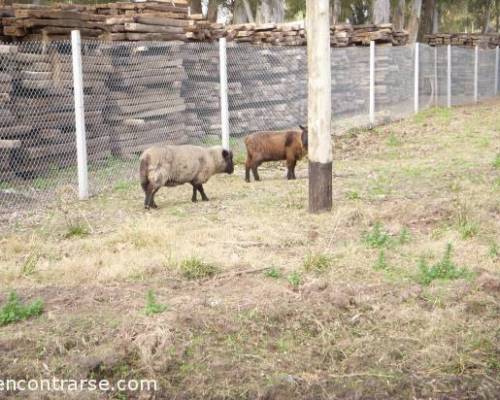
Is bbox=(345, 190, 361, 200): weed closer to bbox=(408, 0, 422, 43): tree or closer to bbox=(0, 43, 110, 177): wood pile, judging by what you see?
bbox=(0, 43, 110, 177): wood pile

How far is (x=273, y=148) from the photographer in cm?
1101

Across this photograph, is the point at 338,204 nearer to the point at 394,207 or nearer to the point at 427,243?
the point at 394,207

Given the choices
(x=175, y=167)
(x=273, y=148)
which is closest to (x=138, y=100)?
(x=273, y=148)

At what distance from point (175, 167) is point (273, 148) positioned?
2.34 meters

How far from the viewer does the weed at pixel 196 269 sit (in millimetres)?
5820

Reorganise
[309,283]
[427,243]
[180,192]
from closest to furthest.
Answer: [309,283] < [427,243] < [180,192]

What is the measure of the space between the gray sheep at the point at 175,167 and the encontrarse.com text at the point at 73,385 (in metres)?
4.94

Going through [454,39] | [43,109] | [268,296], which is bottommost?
[268,296]

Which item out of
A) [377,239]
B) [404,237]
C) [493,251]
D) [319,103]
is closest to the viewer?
[493,251]

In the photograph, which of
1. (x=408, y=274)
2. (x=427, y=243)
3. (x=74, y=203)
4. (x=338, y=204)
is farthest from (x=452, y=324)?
(x=74, y=203)

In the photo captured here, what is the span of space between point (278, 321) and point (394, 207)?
3.61 metres

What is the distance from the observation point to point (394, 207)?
318 inches

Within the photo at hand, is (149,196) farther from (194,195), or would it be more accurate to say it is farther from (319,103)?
(319,103)

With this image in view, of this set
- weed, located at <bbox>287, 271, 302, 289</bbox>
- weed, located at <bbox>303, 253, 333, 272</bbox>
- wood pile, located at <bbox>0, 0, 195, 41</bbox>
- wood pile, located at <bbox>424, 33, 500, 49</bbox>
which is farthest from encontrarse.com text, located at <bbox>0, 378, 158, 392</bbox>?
wood pile, located at <bbox>424, 33, 500, 49</bbox>
